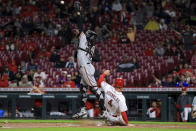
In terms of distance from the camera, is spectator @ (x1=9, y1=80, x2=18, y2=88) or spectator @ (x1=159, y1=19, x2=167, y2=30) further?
spectator @ (x1=159, y1=19, x2=167, y2=30)

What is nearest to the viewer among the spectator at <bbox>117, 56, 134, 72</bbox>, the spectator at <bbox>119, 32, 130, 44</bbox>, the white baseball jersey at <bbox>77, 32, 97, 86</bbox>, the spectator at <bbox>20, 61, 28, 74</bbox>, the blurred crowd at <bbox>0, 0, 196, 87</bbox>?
the white baseball jersey at <bbox>77, 32, 97, 86</bbox>

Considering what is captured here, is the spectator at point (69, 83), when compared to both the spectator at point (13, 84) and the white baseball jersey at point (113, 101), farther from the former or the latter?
the white baseball jersey at point (113, 101)

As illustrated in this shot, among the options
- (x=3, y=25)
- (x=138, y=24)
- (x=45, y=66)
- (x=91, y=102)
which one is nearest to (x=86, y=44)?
(x=91, y=102)

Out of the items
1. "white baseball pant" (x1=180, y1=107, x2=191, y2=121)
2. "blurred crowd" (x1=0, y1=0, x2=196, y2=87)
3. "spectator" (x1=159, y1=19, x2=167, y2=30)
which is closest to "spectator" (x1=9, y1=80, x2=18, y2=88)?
"blurred crowd" (x1=0, y1=0, x2=196, y2=87)

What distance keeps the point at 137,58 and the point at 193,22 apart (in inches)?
213

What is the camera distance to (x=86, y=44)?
10.9 metres

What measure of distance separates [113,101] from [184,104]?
5745 millimetres

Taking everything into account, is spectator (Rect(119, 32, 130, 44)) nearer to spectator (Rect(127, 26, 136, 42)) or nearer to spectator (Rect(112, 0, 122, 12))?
spectator (Rect(127, 26, 136, 42))

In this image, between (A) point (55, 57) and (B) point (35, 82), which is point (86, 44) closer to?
(B) point (35, 82)

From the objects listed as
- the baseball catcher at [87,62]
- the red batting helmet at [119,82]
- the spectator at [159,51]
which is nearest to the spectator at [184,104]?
the spectator at [159,51]

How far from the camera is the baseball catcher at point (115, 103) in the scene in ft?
31.4

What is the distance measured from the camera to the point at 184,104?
587 inches

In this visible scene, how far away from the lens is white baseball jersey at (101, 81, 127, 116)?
9539 millimetres

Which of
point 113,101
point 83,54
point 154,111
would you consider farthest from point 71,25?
point 113,101
